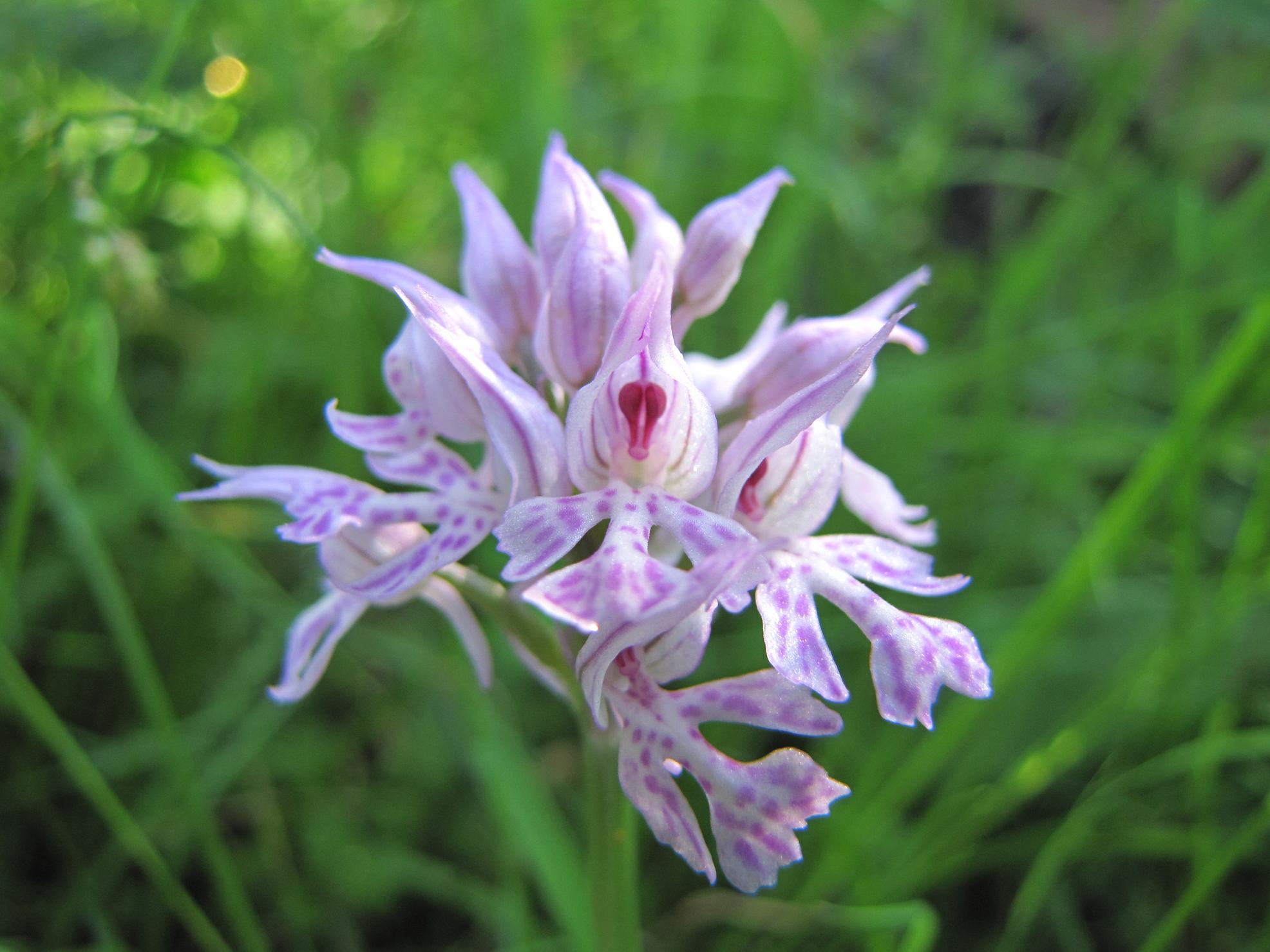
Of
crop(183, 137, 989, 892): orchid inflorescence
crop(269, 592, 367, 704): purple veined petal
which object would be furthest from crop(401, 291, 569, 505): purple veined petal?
crop(269, 592, 367, 704): purple veined petal

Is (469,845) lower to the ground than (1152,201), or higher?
lower

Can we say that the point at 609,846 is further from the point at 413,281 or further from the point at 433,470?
the point at 413,281

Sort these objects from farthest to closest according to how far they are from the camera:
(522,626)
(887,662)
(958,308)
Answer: (958,308)
(522,626)
(887,662)

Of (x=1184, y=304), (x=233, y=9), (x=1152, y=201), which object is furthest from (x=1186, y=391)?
(x=233, y=9)

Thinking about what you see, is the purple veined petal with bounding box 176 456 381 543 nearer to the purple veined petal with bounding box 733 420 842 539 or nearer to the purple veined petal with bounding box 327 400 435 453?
the purple veined petal with bounding box 327 400 435 453

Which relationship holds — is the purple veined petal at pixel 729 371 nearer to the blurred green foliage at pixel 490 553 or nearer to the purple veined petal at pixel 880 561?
the purple veined petal at pixel 880 561

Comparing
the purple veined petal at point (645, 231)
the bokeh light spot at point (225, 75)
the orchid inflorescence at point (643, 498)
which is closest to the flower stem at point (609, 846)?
the orchid inflorescence at point (643, 498)

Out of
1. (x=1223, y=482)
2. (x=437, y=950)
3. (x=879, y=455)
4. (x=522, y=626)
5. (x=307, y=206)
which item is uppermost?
(x=522, y=626)

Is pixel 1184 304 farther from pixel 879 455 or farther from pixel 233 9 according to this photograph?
pixel 233 9
